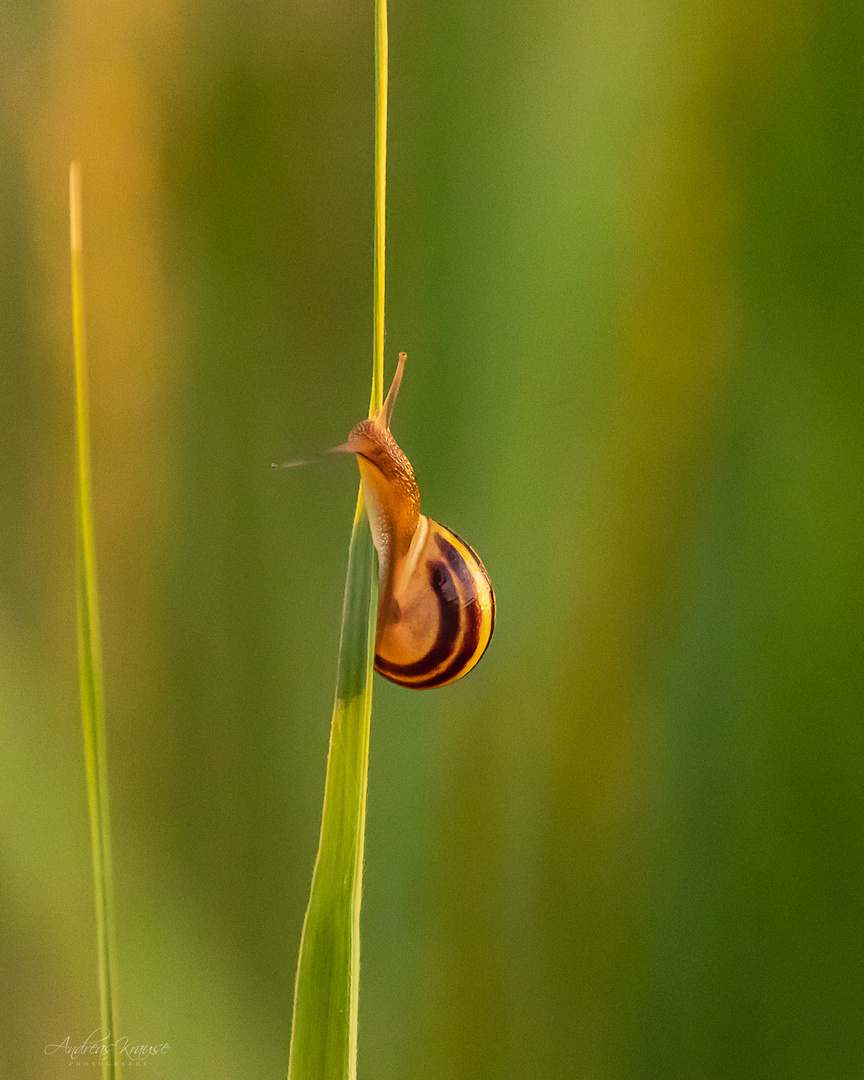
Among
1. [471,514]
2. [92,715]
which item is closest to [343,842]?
[92,715]

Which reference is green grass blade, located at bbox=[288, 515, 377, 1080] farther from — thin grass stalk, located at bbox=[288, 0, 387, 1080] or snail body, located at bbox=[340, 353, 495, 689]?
snail body, located at bbox=[340, 353, 495, 689]

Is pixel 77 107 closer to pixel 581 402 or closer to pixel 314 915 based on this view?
pixel 581 402

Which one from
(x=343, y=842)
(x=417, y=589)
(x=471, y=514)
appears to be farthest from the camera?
(x=471, y=514)

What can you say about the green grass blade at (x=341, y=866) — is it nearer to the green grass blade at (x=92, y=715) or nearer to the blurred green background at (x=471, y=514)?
the green grass blade at (x=92, y=715)

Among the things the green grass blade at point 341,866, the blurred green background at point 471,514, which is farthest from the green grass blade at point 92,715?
the blurred green background at point 471,514

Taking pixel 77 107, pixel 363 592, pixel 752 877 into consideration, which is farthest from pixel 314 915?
pixel 77 107

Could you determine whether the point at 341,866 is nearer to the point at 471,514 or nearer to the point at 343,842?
the point at 343,842
